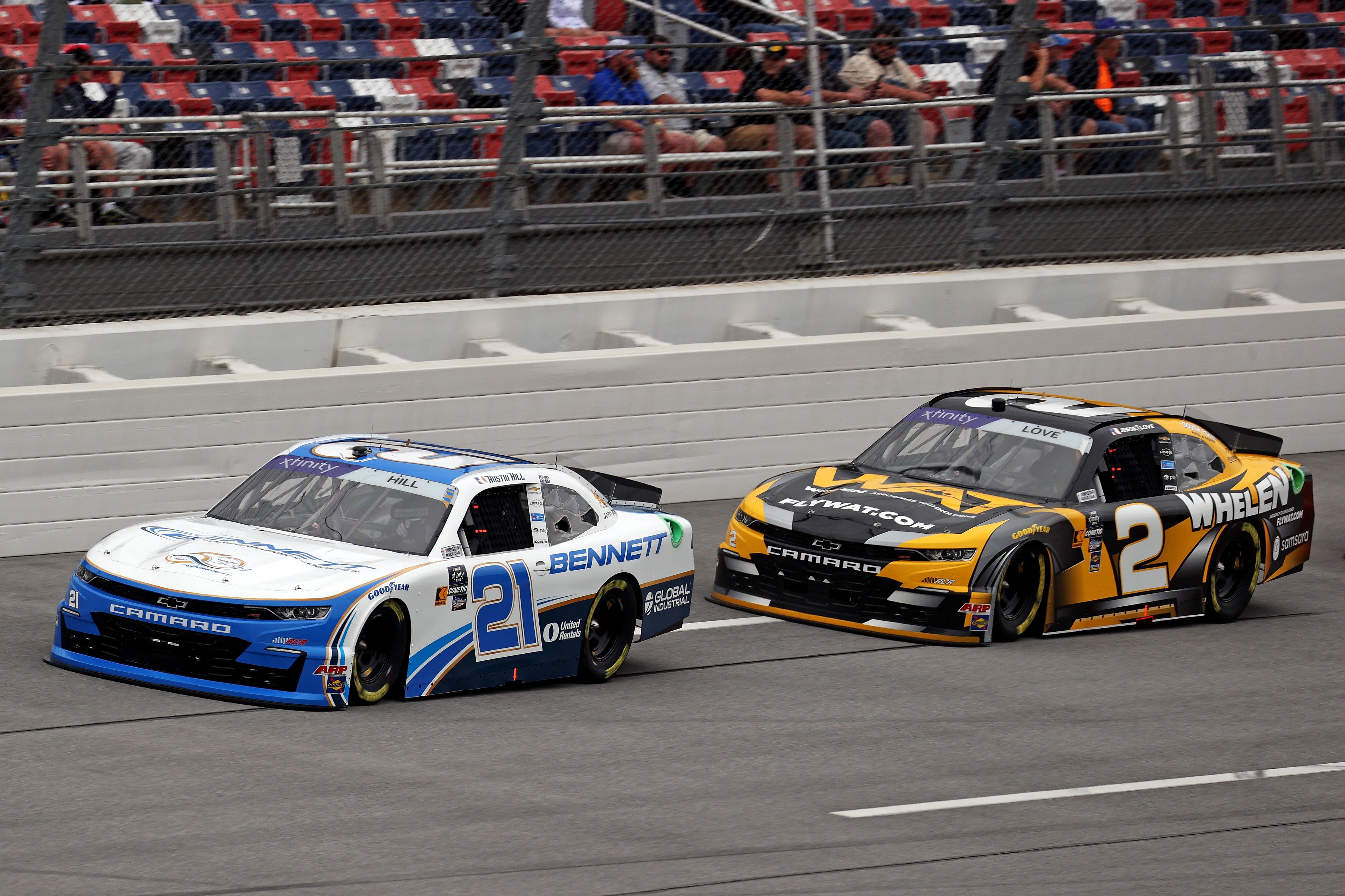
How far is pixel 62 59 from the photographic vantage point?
12266 millimetres

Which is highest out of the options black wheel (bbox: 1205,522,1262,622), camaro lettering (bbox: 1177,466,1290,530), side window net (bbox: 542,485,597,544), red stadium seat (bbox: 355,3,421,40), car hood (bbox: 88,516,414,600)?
red stadium seat (bbox: 355,3,421,40)

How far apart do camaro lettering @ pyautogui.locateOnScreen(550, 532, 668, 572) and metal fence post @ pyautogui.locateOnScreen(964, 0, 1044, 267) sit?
693 cm

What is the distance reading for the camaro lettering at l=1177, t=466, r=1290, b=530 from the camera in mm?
11828

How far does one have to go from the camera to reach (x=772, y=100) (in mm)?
15188

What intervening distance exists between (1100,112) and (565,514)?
28.7 feet

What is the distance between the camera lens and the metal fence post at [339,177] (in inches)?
525

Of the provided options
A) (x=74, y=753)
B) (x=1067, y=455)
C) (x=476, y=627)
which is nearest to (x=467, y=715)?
(x=476, y=627)

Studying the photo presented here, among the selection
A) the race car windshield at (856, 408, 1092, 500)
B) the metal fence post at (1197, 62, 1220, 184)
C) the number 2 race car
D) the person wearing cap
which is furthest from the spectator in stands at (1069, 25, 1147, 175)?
the number 2 race car

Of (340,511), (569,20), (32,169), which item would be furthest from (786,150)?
(340,511)

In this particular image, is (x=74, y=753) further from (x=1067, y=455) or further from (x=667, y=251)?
(x=667, y=251)

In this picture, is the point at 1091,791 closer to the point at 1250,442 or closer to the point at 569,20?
the point at 1250,442

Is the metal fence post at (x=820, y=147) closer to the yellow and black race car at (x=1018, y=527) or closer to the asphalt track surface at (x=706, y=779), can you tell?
the yellow and black race car at (x=1018, y=527)

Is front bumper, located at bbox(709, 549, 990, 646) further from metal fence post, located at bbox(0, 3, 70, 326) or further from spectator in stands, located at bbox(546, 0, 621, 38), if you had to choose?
spectator in stands, located at bbox(546, 0, 621, 38)

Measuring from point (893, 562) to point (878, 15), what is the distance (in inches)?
426
